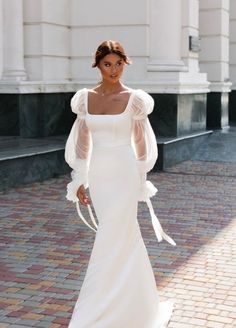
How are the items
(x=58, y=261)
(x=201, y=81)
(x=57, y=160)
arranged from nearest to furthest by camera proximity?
(x=58, y=261)
(x=57, y=160)
(x=201, y=81)

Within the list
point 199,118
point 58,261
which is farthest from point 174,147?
point 58,261

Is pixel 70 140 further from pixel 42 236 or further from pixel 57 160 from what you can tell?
pixel 57 160

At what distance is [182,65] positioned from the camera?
522 inches

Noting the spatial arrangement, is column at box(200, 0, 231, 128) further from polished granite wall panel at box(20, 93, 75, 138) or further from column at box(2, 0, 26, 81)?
column at box(2, 0, 26, 81)

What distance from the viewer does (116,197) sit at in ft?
14.1

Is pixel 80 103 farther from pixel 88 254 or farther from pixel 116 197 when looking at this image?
pixel 88 254

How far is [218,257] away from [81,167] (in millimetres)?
2487

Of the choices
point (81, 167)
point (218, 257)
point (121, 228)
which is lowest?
point (218, 257)

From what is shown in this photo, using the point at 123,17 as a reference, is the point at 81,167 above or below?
below

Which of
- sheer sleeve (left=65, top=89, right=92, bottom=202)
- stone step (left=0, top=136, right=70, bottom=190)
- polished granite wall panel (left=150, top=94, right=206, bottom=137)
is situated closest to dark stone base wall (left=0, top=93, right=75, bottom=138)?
stone step (left=0, top=136, right=70, bottom=190)

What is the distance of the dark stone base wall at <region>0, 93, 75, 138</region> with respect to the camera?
1256 cm

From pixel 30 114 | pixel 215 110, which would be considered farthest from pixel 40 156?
pixel 215 110

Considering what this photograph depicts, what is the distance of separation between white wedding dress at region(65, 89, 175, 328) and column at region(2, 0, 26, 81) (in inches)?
340

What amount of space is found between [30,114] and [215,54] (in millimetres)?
5990
